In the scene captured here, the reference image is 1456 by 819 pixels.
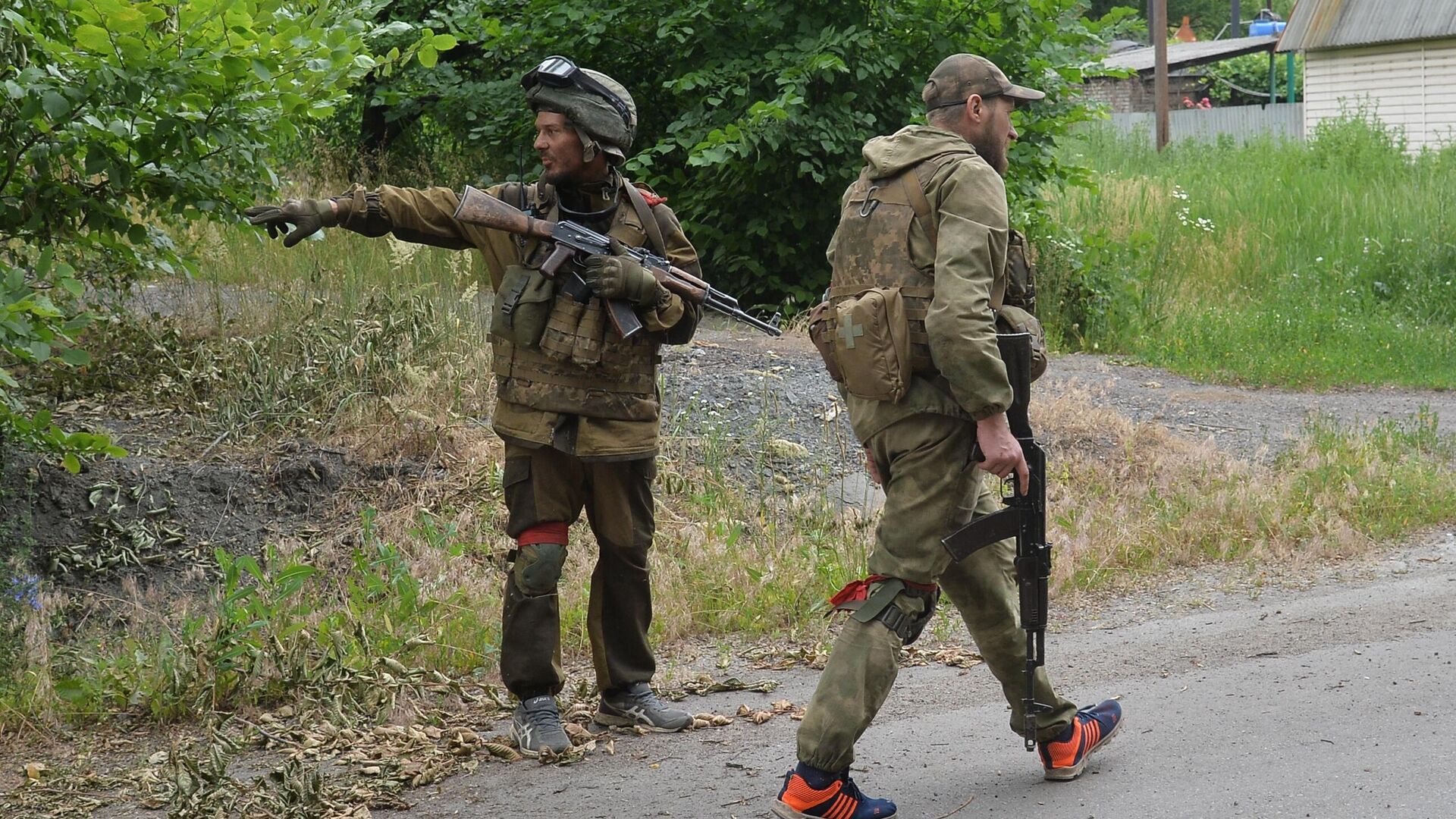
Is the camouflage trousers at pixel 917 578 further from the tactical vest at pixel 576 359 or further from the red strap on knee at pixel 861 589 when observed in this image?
the tactical vest at pixel 576 359

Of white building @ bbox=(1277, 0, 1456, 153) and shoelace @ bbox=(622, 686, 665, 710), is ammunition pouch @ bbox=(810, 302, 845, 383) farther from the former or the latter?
white building @ bbox=(1277, 0, 1456, 153)

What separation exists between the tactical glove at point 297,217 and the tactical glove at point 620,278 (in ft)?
2.55

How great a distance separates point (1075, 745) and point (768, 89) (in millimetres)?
6926

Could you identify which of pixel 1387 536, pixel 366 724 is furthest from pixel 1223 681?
pixel 366 724

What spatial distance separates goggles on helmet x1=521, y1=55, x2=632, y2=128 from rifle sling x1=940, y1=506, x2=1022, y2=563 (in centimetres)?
168

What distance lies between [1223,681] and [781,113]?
5.45 m

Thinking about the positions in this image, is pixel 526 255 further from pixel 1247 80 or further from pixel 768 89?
pixel 1247 80

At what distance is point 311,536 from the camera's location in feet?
21.1

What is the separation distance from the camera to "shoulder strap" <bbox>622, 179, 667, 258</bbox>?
453 cm

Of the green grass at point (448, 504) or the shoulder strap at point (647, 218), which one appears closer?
the shoulder strap at point (647, 218)

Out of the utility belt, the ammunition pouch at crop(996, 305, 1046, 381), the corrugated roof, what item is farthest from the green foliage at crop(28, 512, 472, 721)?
the corrugated roof

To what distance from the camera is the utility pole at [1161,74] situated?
24812mm

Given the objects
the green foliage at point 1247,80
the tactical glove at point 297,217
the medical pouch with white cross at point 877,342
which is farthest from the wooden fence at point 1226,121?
the tactical glove at point 297,217

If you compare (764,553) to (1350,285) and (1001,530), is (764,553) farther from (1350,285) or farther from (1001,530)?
(1350,285)
